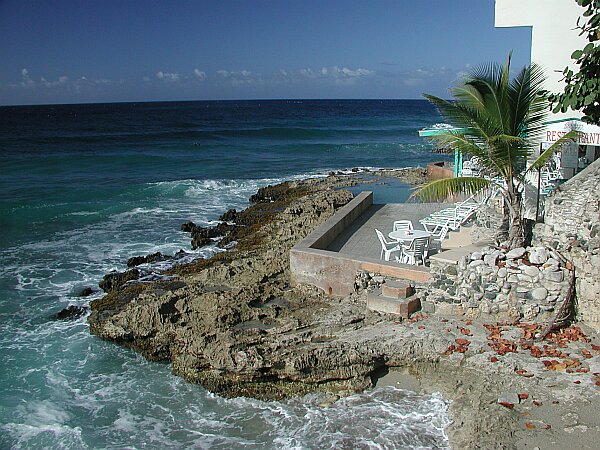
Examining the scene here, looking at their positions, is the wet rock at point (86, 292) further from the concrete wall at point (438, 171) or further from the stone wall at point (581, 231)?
the concrete wall at point (438, 171)

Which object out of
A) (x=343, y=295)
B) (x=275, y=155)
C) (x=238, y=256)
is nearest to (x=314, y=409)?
(x=343, y=295)

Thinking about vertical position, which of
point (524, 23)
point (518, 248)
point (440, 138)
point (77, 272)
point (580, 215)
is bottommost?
point (77, 272)

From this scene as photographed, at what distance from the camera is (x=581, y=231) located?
8.74 m

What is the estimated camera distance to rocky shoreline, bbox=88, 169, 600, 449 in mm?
6992

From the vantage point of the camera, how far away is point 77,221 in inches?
870

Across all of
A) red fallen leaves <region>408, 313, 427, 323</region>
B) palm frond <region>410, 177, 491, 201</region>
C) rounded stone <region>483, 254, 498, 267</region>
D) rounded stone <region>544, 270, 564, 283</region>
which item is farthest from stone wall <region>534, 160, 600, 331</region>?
red fallen leaves <region>408, 313, 427, 323</region>

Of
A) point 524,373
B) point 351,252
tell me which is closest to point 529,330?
point 524,373

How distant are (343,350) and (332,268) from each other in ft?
9.49

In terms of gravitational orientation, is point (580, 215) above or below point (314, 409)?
above

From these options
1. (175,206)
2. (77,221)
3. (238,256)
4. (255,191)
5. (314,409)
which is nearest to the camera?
(314,409)

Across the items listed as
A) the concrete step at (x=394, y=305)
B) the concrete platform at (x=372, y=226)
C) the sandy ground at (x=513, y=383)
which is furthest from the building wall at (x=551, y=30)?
the sandy ground at (x=513, y=383)

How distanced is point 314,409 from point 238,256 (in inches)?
286

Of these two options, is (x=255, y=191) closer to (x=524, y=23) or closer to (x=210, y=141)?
(x=524, y=23)

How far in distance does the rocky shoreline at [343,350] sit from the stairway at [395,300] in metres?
0.15
